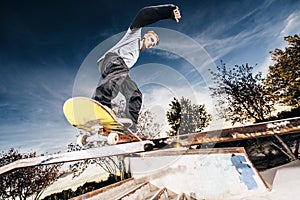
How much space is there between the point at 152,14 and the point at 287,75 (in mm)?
6854

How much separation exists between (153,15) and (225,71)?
24.9ft

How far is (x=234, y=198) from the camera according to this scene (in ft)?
9.66

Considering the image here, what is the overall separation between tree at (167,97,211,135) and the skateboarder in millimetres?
8977

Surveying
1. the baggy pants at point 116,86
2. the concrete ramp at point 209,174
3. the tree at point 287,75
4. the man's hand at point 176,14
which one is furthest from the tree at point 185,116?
the man's hand at point 176,14

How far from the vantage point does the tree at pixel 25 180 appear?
6.91 meters

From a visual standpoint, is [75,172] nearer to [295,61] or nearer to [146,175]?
[146,175]

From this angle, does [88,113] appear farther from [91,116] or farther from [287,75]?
[287,75]

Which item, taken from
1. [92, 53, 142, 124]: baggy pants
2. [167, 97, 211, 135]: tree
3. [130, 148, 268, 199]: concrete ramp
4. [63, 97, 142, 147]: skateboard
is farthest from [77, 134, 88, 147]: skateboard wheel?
[167, 97, 211, 135]: tree

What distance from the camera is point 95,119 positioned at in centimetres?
232

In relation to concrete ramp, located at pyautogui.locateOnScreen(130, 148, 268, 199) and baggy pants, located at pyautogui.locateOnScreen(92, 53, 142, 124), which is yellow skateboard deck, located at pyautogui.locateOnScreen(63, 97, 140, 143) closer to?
baggy pants, located at pyautogui.locateOnScreen(92, 53, 142, 124)

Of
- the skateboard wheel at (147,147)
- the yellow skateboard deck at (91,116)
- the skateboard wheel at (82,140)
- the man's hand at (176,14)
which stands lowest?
the skateboard wheel at (147,147)

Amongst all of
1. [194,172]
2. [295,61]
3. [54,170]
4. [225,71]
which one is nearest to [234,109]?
[225,71]

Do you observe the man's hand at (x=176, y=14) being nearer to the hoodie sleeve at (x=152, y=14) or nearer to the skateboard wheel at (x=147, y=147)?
the hoodie sleeve at (x=152, y=14)

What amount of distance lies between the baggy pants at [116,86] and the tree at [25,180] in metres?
6.41
